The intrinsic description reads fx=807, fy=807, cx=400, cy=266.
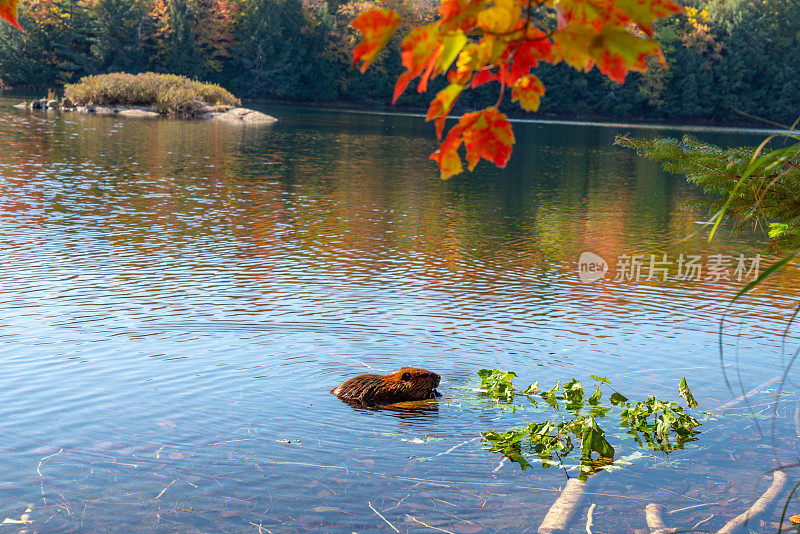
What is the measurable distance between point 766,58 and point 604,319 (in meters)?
89.1

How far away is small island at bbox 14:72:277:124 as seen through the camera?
57.4 m

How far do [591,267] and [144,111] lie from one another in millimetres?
48076

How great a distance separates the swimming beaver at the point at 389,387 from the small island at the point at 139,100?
168ft

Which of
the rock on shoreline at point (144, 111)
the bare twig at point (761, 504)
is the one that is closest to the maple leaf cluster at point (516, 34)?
the bare twig at point (761, 504)

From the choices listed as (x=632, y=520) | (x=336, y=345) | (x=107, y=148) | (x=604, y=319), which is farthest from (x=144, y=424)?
(x=107, y=148)

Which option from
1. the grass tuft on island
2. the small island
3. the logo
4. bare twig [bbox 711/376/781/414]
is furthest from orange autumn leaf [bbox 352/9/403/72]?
the grass tuft on island

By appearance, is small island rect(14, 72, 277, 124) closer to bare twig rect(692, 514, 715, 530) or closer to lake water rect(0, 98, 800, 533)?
lake water rect(0, 98, 800, 533)

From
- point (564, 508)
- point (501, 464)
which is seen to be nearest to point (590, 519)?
point (564, 508)

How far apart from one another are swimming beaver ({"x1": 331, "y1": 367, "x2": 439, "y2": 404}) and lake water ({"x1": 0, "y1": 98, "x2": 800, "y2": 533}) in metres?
0.19

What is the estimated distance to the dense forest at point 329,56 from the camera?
8262 centimetres

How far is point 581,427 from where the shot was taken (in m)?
7.33

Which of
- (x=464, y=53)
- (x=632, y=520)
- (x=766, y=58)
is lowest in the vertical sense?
(x=632, y=520)

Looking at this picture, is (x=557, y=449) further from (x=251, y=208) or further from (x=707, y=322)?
(x=251, y=208)

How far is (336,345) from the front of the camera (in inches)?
395
